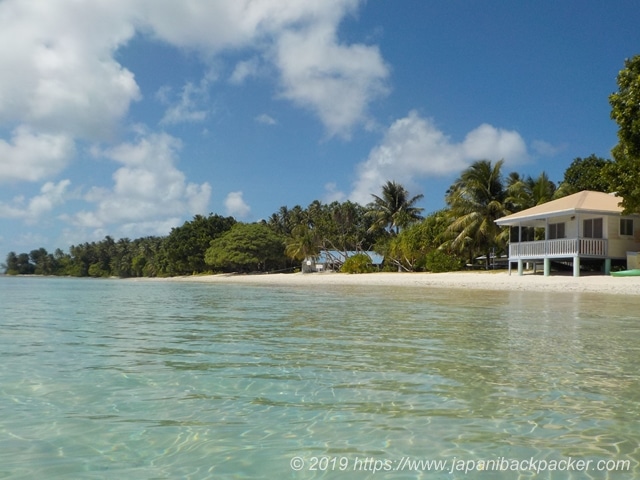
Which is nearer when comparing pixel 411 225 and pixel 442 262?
pixel 442 262

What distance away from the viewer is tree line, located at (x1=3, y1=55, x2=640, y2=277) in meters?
20.3

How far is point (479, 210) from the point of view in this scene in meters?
32.2

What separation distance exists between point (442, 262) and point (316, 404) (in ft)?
97.8

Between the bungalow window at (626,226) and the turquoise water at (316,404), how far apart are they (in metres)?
18.4

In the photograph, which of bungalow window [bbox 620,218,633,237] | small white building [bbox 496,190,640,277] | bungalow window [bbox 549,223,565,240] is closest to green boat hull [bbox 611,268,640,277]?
small white building [bbox 496,190,640,277]

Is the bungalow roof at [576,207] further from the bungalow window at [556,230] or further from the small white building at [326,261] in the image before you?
the small white building at [326,261]

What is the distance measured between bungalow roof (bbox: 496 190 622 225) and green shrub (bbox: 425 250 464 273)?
6367 millimetres

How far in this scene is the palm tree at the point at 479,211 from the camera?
3156 centimetres

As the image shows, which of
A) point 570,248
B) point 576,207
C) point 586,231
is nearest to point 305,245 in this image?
point 586,231

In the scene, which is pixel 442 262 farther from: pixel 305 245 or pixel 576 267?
pixel 305 245

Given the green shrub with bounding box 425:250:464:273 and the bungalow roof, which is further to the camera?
the green shrub with bounding box 425:250:464:273

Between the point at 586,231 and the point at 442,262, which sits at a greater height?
the point at 586,231

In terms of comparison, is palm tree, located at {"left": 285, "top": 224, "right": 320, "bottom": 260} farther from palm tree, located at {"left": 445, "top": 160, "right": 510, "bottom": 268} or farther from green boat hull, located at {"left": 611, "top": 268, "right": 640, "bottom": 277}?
green boat hull, located at {"left": 611, "top": 268, "right": 640, "bottom": 277}

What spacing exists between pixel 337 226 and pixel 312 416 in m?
49.7
